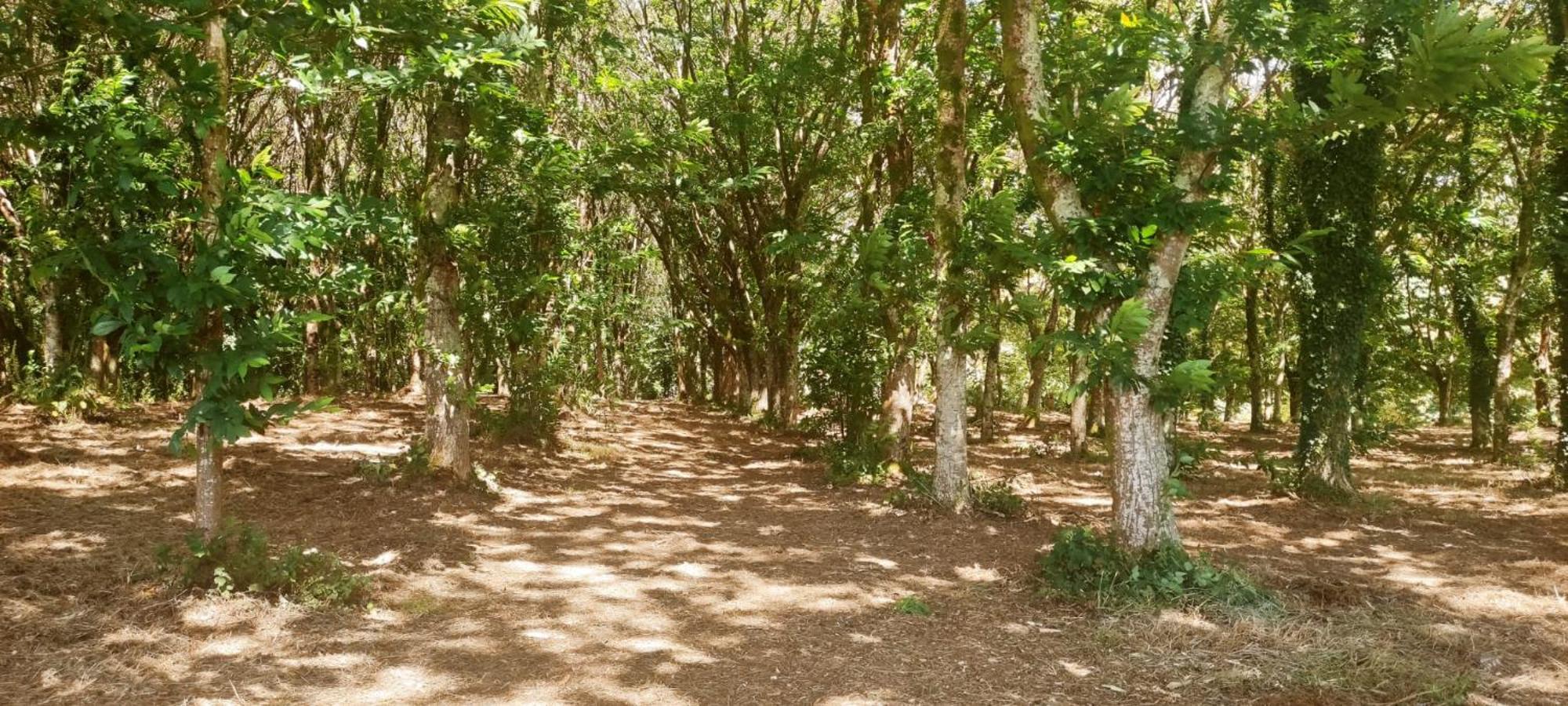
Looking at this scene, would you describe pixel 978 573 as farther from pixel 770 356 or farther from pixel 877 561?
pixel 770 356

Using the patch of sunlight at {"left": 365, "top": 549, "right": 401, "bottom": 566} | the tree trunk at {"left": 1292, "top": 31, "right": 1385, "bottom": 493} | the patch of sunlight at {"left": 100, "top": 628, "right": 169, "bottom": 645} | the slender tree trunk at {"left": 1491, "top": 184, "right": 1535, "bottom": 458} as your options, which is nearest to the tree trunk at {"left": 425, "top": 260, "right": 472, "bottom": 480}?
the patch of sunlight at {"left": 365, "top": 549, "right": 401, "bottom": 566}

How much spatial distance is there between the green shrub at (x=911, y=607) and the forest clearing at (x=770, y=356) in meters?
0.03

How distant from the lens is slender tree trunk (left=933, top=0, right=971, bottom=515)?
32.6 ft

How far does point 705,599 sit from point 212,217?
4443 mm

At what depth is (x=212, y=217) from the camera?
588 cm

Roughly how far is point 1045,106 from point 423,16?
16.5ft

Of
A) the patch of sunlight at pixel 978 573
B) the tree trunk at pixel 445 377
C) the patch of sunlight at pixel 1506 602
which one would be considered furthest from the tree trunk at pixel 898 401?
the patch of sunlight at pixel 1506 602

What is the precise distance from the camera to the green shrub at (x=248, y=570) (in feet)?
19.6

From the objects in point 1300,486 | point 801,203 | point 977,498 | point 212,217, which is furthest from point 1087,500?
point 212,217

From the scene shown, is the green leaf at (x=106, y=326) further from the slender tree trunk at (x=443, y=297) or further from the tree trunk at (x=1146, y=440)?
the tree trunk at (x=1146, y=440)

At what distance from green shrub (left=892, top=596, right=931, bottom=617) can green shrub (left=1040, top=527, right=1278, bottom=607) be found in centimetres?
115

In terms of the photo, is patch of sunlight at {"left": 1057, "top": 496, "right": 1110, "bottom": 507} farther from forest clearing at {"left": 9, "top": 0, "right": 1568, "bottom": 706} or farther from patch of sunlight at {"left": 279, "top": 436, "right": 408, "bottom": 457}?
patch of sunlight at {"left": 279, "top": 436, "right": 408, "bottom": 457}

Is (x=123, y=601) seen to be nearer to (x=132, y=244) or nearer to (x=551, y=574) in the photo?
(x=132, y=244)

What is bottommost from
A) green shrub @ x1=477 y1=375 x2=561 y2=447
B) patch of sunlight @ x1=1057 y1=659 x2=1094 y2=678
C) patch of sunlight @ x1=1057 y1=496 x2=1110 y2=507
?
patch of sunlight @ x1=1057 y1=659 x2=1094 y2=678
